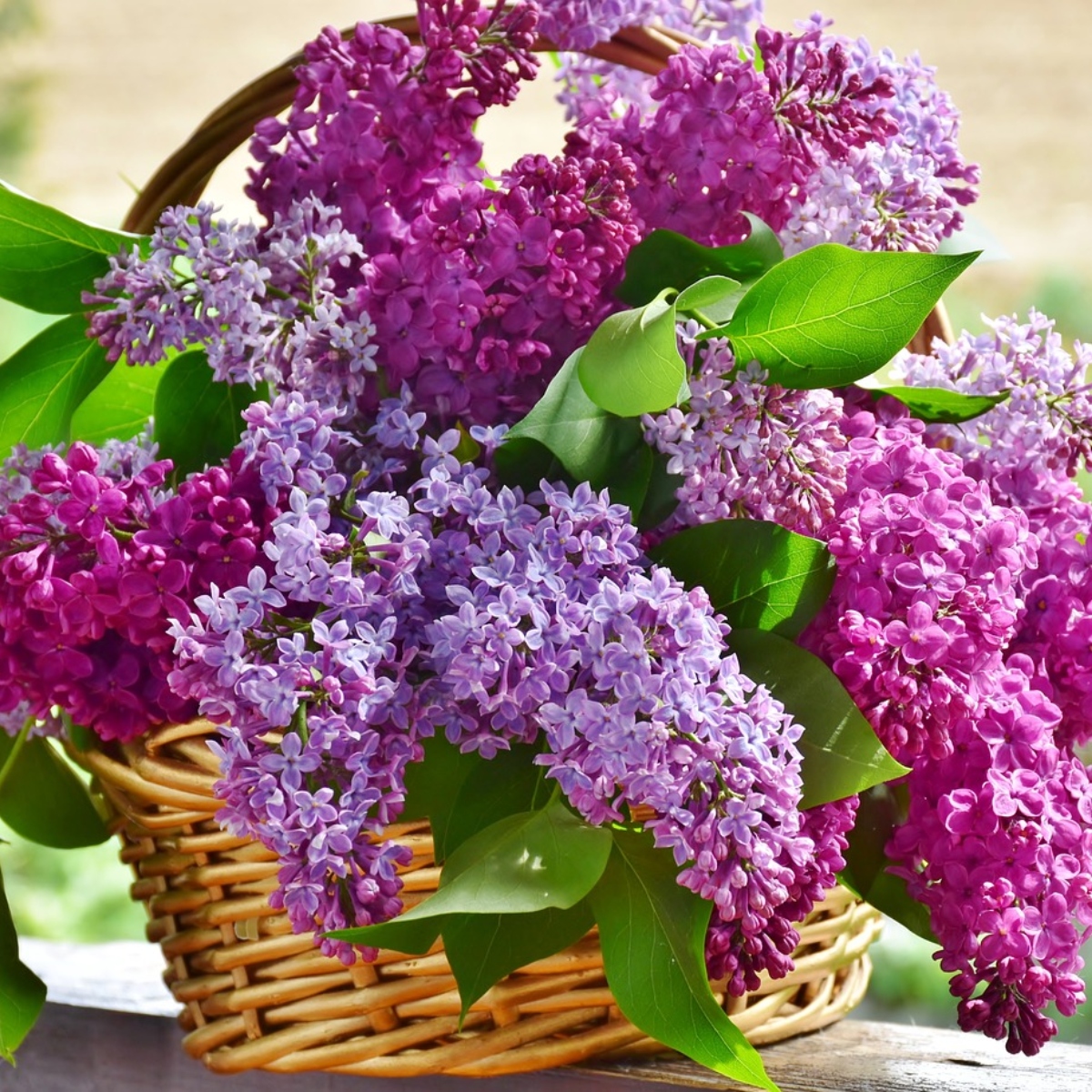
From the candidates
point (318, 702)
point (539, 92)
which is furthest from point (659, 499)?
point (539, 92)

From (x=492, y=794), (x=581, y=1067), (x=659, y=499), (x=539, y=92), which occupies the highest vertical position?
(x=539, y=92)

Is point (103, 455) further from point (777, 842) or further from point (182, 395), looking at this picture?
point (777, 842)

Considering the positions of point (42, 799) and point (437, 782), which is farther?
point (42, 799)

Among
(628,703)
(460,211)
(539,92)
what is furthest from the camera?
(539,92)

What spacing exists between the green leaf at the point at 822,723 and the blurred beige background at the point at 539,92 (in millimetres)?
3216

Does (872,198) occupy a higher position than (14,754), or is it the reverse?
(872,198)

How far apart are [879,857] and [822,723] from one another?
0.09m

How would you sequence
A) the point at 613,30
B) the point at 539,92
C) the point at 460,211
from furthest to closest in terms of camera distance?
the point at 539,92, the point at 613,30, the point at 460,211

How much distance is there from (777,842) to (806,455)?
12 cm

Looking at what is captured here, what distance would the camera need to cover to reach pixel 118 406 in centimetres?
62

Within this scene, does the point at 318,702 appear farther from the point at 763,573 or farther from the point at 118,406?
the point at 118,406

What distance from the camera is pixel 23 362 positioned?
566mm

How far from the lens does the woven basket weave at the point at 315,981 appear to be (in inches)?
18.9

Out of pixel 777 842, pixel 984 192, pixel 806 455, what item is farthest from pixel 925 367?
pixel 984 192
